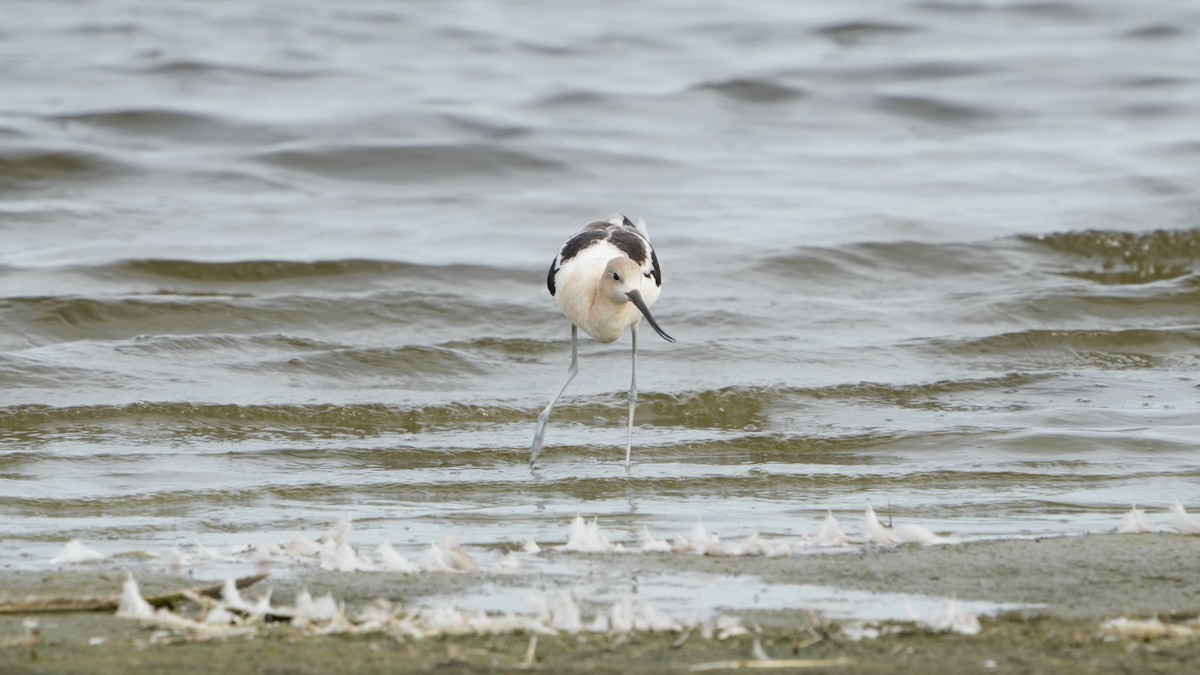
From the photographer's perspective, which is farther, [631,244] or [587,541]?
[631,244]

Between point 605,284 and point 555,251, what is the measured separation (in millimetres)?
5039

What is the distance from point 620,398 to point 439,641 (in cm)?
490

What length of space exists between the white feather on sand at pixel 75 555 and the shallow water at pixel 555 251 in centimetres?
21

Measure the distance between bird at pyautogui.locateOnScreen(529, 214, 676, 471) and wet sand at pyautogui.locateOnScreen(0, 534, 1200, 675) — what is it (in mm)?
2655

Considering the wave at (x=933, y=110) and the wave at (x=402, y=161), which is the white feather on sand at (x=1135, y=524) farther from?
the wave at (x=933, y=110)

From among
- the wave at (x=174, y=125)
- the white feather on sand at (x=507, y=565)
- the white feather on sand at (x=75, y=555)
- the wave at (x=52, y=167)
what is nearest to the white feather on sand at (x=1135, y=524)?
the white feather on sand at (x=507, y=565)

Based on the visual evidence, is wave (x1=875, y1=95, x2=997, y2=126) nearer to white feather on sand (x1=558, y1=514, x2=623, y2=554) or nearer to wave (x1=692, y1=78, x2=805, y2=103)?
wave (x1=692, y1=78, x2=805, y2=103)

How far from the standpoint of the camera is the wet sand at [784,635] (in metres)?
3.52

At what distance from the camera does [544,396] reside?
870 cm

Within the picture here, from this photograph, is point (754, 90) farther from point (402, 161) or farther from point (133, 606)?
point (133, 606)

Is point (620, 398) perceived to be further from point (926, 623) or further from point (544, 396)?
point (926, 623)

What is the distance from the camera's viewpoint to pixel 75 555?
4.80 meters

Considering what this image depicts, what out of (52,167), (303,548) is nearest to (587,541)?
(303,548)

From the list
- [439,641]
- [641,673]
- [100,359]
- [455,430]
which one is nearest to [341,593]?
[439,641]
